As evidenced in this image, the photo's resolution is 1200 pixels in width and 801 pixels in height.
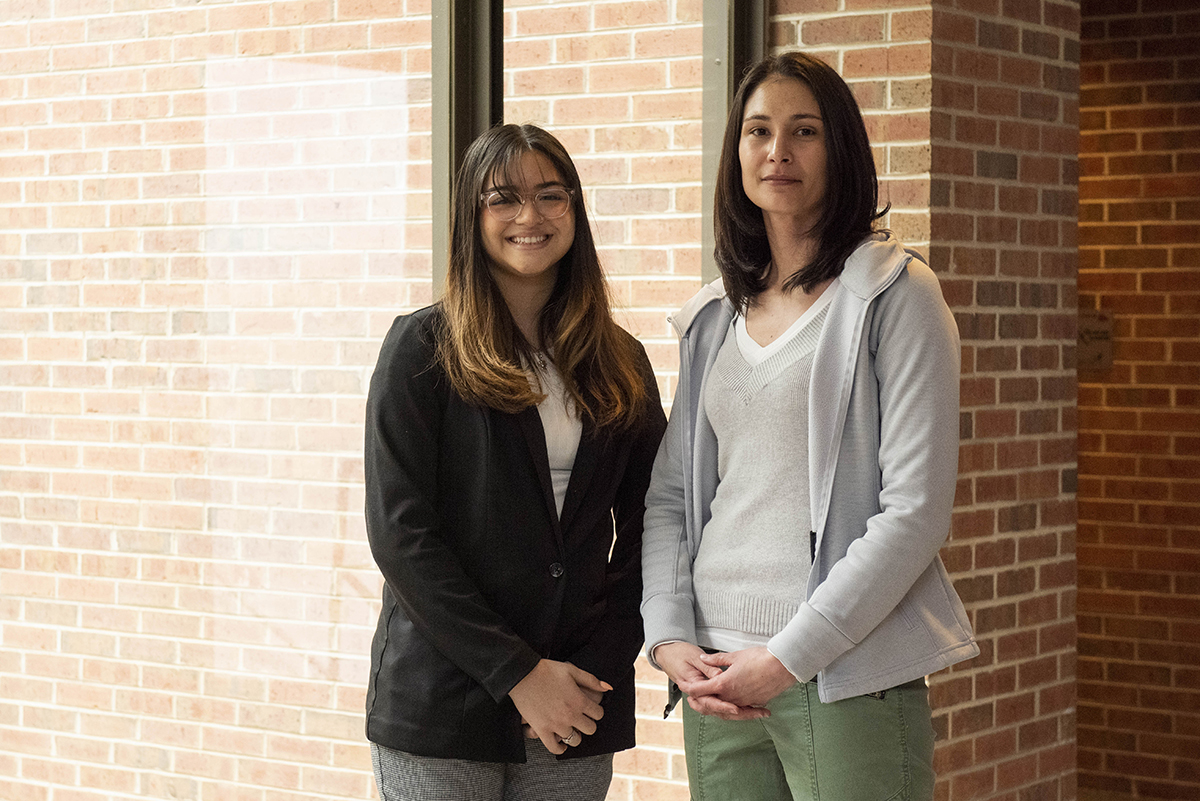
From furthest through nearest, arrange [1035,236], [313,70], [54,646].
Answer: [1035,236]
[313,70]
[54,646]

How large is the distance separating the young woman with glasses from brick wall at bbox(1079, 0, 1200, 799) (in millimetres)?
3118

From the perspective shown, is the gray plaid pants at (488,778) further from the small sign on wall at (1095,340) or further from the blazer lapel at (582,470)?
the small sign on wall at (1095,340)

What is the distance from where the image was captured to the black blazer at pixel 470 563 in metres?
2.01

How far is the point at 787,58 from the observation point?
2.07 meters

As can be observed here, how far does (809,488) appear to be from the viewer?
194 cm

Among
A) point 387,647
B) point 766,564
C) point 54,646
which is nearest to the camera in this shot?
point 766,564

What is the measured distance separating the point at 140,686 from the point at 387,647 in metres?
1.02

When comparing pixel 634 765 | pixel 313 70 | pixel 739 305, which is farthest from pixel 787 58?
pixel 634 765

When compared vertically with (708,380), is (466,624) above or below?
below

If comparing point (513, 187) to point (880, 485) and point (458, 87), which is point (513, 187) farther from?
point (458, 87)

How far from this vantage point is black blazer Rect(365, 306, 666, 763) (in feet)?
6.58

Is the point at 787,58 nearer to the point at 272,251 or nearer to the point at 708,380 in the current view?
the point at 708,380

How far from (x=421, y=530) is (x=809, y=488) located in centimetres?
58

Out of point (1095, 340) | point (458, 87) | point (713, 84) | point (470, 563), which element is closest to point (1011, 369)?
point (713, 84)
